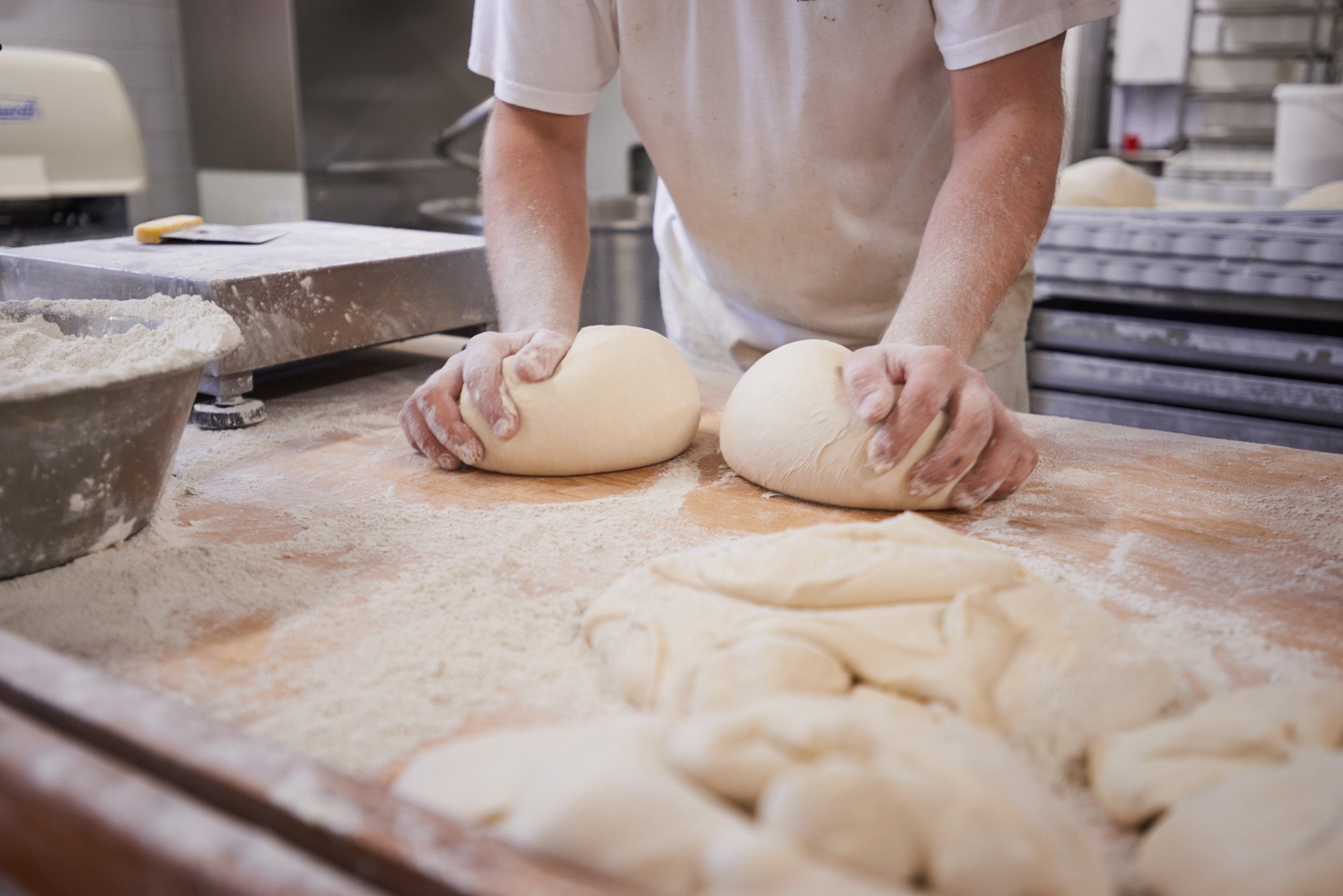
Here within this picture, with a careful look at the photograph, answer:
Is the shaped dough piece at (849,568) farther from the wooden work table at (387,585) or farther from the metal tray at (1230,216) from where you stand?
the metal tray at (1230,216)

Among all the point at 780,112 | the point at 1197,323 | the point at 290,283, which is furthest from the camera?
the point at 1197,323

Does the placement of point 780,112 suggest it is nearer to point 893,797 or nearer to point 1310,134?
point 893,797

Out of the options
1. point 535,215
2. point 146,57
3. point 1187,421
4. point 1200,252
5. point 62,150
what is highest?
point 146,57

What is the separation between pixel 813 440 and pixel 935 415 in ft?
0.49

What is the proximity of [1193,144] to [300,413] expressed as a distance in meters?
3.80

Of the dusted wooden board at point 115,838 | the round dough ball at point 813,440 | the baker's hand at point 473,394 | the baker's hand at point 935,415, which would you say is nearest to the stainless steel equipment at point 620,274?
the baker's hand at point 473,394

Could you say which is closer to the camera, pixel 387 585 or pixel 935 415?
pixel 387 585

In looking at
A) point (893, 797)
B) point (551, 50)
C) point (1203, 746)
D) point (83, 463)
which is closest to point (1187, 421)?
point (551, 50)

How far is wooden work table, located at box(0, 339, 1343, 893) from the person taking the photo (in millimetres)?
554

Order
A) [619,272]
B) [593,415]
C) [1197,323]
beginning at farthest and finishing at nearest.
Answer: [619,272], [1197,323], [593,415]

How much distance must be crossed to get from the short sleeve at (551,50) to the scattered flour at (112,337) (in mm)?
799

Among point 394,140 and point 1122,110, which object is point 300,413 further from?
point 1122,110

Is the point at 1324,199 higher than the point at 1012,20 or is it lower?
lower

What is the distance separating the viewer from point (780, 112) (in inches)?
65.9
